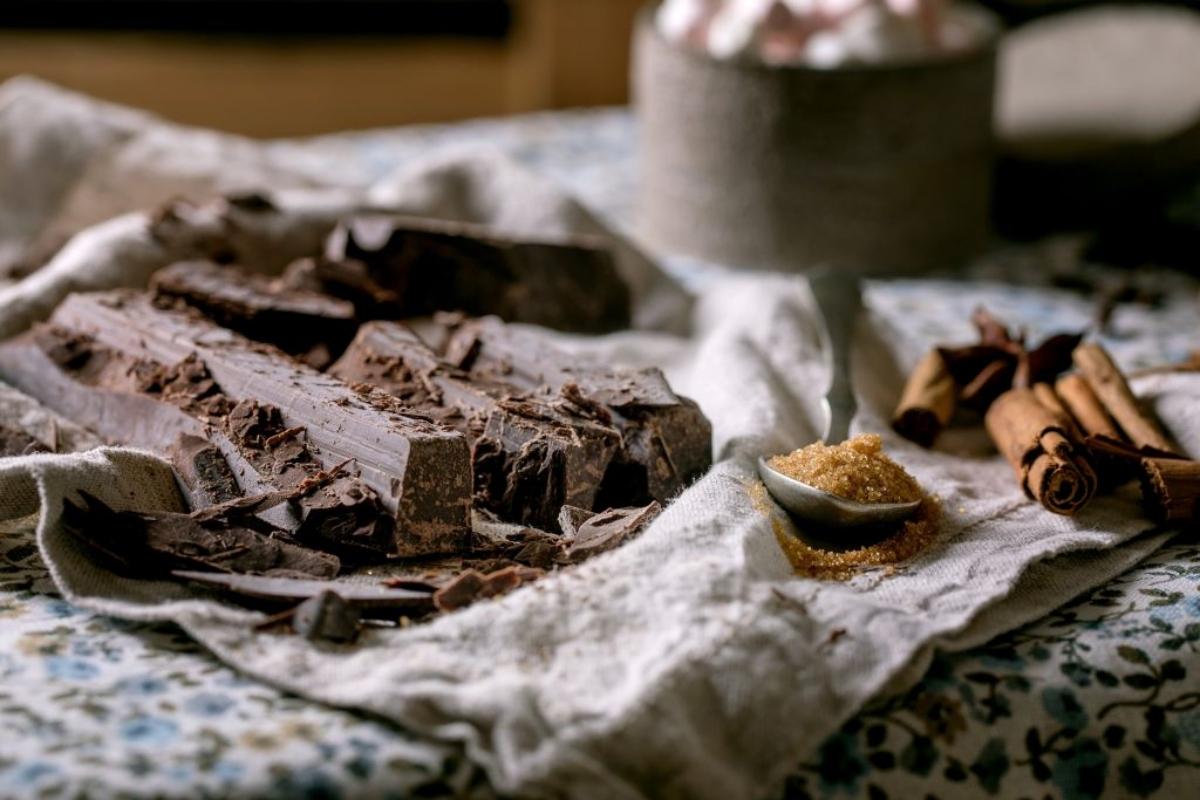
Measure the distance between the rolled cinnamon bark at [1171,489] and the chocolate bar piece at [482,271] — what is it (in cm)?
68

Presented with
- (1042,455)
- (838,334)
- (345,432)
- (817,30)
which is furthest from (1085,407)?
(817,30)

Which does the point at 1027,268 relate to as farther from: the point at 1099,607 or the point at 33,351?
the point at 33,351

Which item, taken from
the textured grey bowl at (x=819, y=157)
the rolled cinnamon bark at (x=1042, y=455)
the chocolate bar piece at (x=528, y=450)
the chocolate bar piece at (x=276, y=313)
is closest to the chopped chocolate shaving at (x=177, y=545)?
the chocolate bar piece at (x=528, y=450)

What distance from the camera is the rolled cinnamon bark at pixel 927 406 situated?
138cm

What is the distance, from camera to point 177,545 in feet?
3.51

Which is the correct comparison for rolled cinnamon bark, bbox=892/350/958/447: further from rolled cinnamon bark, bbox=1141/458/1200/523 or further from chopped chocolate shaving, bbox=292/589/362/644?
chopped chocolate shaving, bbox=292/589/362/644

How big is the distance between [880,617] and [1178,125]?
1293mm

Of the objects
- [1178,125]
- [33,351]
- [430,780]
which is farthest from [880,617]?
[1178,125]

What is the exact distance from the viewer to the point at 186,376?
129 cm

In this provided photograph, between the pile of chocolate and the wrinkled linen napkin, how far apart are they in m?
0.04

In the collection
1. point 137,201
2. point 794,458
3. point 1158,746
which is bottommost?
point 1158,746

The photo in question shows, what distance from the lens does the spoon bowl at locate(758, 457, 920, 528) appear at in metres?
1.12

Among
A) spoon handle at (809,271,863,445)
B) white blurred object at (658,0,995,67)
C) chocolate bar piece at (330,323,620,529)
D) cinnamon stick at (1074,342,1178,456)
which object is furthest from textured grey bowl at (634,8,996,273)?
chocolate bar piece at (330,323,620,529)

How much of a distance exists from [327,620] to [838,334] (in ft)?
2.38
